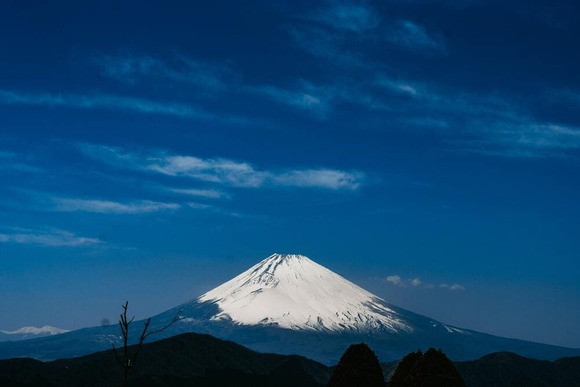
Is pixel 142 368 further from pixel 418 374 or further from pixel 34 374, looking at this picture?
pixel 418 374

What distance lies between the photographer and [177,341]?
200 meters

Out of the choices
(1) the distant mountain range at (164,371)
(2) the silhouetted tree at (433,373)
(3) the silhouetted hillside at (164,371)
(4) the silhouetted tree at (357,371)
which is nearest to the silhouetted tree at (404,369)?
(2) the silhouetted tree at (433,373)

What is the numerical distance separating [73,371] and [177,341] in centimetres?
3445

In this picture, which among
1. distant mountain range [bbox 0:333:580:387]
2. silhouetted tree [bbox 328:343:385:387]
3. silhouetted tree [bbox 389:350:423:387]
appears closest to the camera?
silhouetted tree [bbox 389:350:423:387]

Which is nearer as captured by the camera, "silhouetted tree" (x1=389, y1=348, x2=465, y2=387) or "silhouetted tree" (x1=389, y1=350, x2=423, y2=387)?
"silhouetted tree" (x1=389, y1=348, x2=465, y2=387)

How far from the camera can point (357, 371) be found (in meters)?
82.4

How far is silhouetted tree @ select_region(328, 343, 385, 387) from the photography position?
82312mm

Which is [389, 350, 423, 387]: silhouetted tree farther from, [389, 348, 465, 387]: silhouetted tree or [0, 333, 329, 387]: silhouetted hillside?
[0, 333, 329, 387]: silhouetted hillside

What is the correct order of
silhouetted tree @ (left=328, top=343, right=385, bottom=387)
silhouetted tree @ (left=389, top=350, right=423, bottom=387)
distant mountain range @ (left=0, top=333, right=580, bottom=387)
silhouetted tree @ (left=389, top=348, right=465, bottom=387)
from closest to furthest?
silhouetted tree @ (left=389, top=348, right=465, bottom=387), silhouetted tree @ (left=389, top=350, right=423, bottom=387), silhouetted tree @ (left=328, top=343, right=385, bottom=387), distant mountain range @ (left=0, top=333, right=580, bottom=387)

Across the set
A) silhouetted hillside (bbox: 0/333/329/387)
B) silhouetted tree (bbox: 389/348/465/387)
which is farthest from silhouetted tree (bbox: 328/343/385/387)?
silhouetted hillside (bbox: 0/333/329/387)

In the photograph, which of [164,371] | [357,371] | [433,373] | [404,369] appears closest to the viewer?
[433,373]

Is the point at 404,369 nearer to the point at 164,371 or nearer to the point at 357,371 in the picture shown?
the point at 357,371

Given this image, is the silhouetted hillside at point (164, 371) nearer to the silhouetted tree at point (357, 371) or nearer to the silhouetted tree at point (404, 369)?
the silhouetted tree at point (357, 371)

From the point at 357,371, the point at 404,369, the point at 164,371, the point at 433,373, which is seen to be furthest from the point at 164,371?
the point at 433,373
